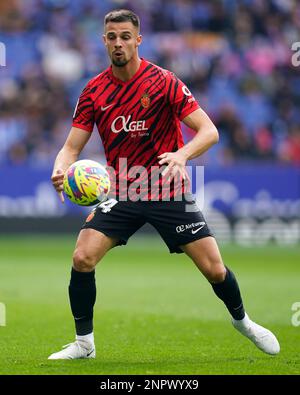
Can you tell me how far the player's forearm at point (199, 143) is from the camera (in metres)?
7.41

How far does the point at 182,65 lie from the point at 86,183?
17.2 m

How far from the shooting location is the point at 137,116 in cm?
782

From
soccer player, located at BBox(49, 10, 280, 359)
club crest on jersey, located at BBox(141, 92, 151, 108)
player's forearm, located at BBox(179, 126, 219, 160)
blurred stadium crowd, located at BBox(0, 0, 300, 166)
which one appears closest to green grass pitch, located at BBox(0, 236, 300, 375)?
soccer player, located at BBox(49, 10, 280, 359)

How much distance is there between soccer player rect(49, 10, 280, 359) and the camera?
7.69 meters

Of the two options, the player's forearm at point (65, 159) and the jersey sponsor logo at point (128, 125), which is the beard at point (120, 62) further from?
the player's forearm at point (65, 159)

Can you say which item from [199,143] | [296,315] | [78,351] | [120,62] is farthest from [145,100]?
[296,315]

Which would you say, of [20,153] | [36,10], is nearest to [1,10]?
[36,10]

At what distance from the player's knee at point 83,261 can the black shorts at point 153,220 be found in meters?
0.25

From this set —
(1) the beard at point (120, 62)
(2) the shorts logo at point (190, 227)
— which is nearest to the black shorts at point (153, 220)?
(2) the shorts logo at point (190, 227)

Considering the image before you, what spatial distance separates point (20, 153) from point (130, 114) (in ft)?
48.8

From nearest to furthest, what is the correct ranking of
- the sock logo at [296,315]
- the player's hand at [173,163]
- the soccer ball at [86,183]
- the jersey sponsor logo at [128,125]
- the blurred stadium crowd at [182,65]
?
1. the player's hand at [173,163]
2. the soccer ball at [86,183]
3. the jersey sponsor logo at [128,125]
4. the sock logo at [296,315]
5. the blurred stadium crowd at [182,65]

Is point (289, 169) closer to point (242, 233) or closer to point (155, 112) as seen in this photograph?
point (242, 233)

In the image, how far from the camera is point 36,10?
25.6m

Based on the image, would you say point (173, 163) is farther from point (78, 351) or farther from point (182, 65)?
point (182, 65)
